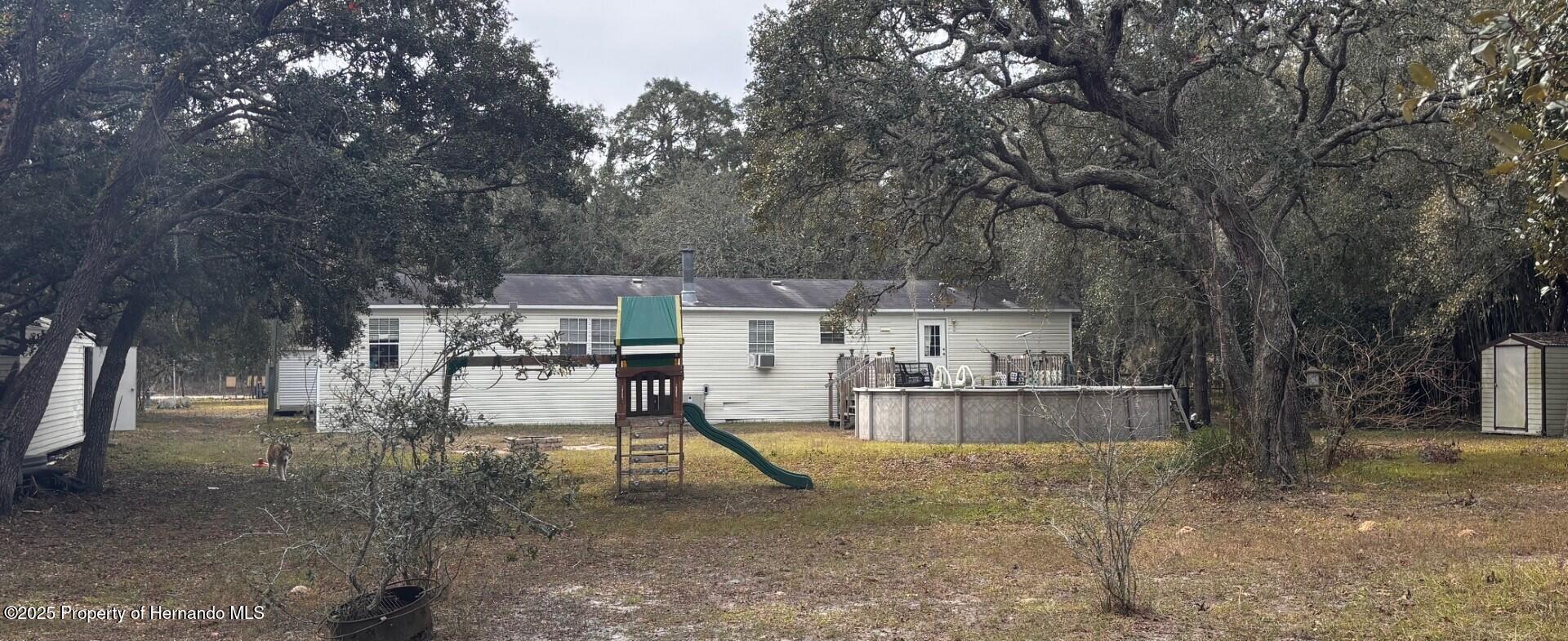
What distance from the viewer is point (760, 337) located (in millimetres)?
27875

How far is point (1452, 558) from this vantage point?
25.5 ft

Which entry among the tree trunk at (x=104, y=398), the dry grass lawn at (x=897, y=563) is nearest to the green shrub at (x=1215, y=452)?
the dry grass lawn at (x=897, y=563)

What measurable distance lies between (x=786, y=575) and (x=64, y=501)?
9101mm

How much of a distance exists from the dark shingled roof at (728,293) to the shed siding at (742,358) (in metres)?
0.31

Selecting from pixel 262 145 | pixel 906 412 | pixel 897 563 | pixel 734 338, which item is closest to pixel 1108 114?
pixel 897 563

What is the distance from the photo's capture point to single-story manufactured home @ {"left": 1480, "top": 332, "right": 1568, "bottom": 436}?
19.8 m

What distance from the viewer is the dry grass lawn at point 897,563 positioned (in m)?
6.28

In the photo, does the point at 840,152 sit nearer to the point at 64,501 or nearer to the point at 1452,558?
the point at 1452,558

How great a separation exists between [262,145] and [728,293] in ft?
56.1

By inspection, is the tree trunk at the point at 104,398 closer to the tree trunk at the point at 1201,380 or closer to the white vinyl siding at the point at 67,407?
the white vinyl siding at the point at 67,407

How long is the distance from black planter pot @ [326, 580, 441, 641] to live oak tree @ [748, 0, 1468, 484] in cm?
724

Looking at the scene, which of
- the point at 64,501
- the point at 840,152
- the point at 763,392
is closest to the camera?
the point at 64,501

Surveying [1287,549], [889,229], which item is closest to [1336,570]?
[1287,549]

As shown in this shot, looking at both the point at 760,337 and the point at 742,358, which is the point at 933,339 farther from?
the point at 742,358
